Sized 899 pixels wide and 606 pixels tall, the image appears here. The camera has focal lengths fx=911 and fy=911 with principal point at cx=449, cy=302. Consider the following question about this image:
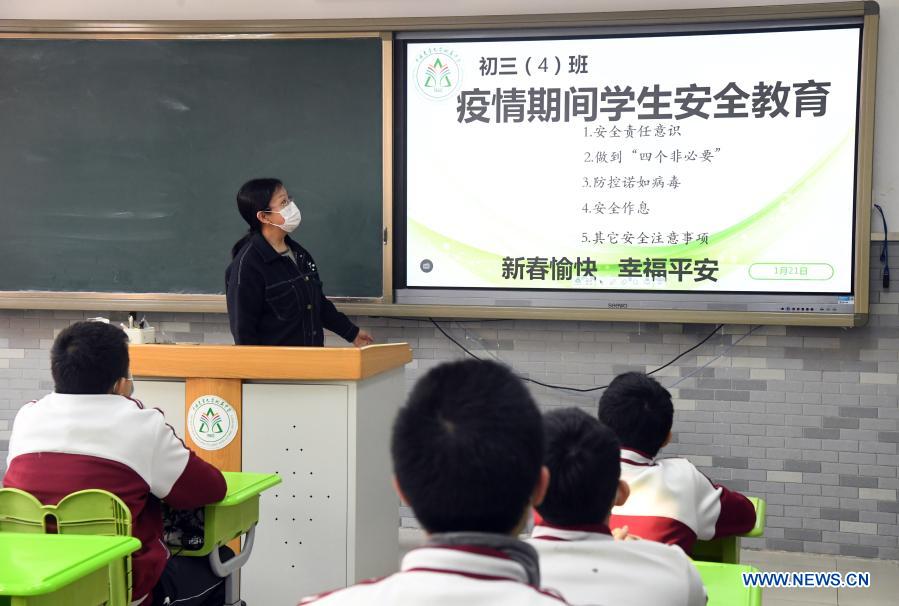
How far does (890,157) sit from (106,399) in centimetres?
343

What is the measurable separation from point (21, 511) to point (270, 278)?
160 centimetres

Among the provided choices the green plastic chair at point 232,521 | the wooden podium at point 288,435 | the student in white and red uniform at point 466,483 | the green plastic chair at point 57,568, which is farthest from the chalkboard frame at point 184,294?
the student in white and red uniform at point 466,483

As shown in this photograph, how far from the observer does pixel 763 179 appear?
4.06 m

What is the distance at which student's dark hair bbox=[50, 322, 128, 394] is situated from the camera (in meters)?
2.14

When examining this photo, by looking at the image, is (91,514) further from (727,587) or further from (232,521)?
(727,587)

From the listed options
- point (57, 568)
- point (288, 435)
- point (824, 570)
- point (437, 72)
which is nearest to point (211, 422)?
point (288, 435)

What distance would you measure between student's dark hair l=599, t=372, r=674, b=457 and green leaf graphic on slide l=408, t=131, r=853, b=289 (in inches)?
83.3

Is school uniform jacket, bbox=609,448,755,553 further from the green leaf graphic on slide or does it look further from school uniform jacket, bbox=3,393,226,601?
the green leaf graphic on slide

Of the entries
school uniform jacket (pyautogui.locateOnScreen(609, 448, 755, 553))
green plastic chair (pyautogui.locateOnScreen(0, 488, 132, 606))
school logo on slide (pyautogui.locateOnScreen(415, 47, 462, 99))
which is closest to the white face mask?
school logo on slide (pyautogui.locateOnScreen(415, 47, 462, 99))

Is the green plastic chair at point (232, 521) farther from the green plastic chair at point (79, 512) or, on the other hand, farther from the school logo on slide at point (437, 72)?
the school logo on slide at point (437, 72)

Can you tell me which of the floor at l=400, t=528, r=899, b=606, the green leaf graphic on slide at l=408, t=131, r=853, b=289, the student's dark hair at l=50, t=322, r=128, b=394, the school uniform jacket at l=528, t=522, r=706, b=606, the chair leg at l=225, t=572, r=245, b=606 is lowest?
the floor at l=400, t=528, r=899, b=606

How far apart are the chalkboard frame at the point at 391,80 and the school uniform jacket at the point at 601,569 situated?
2.84 m

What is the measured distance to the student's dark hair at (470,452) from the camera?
0.97m

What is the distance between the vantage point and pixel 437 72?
4367 millimetres
